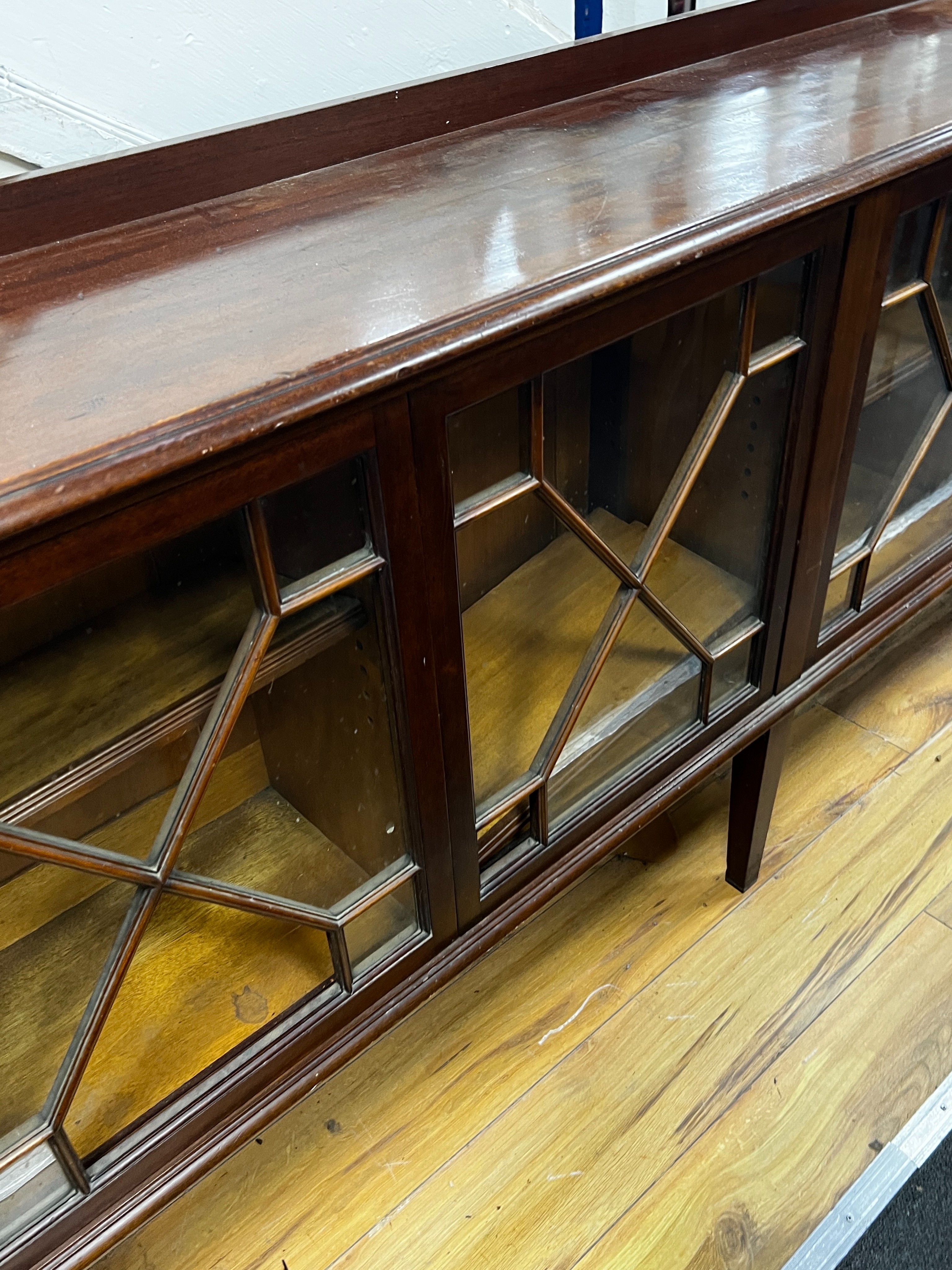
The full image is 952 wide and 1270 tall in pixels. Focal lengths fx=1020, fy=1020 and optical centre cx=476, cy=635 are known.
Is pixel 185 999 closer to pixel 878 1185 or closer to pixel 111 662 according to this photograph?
pixel 111 662

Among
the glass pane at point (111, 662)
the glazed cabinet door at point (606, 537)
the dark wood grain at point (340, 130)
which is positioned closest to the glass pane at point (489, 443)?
the glazed cabinet door at point (606, 537)

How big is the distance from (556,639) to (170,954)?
30cm

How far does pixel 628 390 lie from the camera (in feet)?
1.99

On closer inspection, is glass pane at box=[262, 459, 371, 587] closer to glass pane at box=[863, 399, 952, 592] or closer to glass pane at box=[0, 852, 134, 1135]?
glass pane at box=[0, 852, 134, 1135]

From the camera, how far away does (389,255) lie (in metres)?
0.53

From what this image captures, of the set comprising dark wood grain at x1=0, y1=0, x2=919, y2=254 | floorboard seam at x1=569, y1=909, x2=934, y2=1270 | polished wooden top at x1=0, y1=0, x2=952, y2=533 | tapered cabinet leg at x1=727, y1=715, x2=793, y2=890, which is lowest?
floorboard seam at x1=569, y1=909, x2=934, y2=1270

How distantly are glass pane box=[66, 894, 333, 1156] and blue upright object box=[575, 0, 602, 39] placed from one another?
712 mm

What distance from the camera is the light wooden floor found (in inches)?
32.2

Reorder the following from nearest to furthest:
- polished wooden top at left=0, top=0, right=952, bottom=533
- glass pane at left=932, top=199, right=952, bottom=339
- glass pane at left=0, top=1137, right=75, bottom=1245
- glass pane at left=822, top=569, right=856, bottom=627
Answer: polished wooden top at left=0, top=0, right=952, bottom=533 < glass pane at left=0, top=1137, right=75, bottom=1245 < glass pane at left=932, top=199, right=952, bottom=339 < glass pane at left=822, top=569, right=856, bottom=627

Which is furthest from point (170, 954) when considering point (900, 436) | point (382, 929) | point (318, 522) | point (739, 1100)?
point (900, 436)

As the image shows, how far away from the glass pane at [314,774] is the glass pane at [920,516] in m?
0.51

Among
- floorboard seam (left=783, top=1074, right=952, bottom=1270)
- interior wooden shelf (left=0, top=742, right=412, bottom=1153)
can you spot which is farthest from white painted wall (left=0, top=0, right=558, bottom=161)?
floorboard seam (left=783, top=1074, right=952, bottom=1270)

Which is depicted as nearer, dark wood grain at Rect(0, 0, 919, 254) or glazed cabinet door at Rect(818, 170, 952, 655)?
dark wood grain at Rect(0, 0, 919, 254)

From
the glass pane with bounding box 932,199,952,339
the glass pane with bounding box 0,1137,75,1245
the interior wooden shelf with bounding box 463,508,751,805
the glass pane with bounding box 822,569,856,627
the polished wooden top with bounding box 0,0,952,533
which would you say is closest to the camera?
the polished wooden top with bounding box 0,0,952,533
